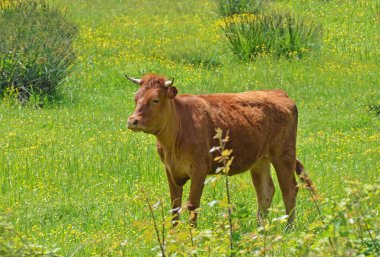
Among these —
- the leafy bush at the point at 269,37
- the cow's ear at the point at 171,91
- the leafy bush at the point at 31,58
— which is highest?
the cow's ear at the point at 171,91

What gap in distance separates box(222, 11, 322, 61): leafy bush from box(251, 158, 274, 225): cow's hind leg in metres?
11.6

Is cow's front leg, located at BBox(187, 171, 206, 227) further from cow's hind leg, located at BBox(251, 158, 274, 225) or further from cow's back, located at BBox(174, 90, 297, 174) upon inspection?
cow's hind leg, located at BBox(251, 158, 274, 225)

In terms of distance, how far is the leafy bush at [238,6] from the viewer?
28484 mm

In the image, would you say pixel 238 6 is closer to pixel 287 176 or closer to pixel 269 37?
pixel 269 37

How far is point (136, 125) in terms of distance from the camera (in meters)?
10.4

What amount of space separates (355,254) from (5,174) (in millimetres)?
6825

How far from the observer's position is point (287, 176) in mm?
11555

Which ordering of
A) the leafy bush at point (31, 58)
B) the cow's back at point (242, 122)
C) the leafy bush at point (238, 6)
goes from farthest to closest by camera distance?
the leafy bush at point (238, 6), the leafy bush at point (31, 58), the cow's back at point (242, 122)

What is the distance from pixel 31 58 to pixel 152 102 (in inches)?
358

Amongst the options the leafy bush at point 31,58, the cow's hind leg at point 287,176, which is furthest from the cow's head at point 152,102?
the leafy bush at point 31,58

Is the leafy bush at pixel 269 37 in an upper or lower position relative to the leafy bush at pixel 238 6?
upper

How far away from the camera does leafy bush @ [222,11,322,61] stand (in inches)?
935

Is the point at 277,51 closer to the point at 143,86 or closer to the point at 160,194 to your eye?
the point at 160,194

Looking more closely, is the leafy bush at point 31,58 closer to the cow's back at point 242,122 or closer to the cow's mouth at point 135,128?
the cow's back at point 242,122
